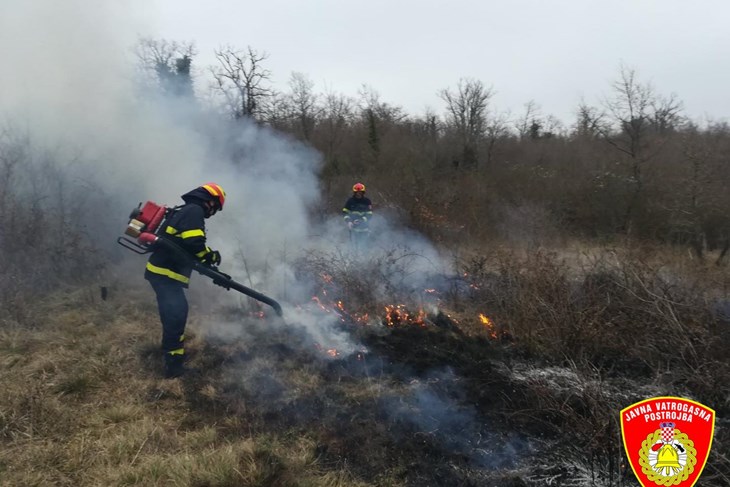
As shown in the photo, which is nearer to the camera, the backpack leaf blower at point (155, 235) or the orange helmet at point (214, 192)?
the backpack leaf blower at point (155, 235)

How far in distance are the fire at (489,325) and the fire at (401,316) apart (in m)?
0.83

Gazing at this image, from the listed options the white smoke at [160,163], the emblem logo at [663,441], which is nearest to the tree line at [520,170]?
the white smoke at [160,163]

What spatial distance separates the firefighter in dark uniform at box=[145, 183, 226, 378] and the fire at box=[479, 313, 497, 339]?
12.2 ft

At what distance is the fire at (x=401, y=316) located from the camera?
20.9 ft

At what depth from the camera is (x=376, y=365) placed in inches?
204

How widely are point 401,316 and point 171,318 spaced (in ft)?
10.3

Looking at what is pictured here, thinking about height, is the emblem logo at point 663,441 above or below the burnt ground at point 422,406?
above

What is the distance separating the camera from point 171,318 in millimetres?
5016

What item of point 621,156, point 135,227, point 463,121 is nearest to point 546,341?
point 135,227

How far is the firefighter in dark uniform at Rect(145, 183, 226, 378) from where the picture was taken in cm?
500

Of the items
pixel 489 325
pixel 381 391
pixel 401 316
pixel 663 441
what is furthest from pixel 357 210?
pixel 663 441

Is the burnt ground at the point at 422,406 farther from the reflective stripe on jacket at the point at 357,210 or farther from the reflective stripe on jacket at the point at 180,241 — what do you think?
the reflective stripe on jacket at the point at 357,210

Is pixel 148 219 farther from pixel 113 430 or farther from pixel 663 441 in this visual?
pixel 663 441

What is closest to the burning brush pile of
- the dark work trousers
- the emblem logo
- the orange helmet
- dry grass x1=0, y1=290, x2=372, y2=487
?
dry grass x1=0, y1=290, x2=372, y2=487
